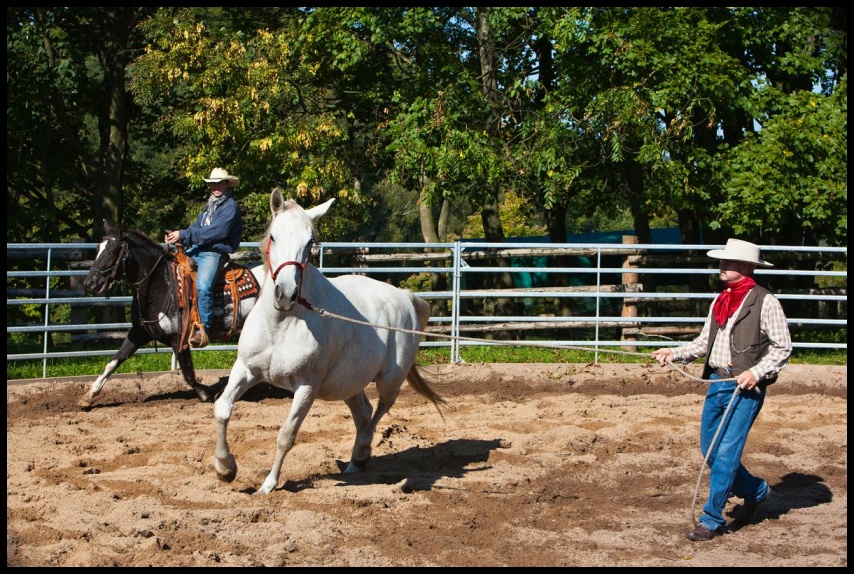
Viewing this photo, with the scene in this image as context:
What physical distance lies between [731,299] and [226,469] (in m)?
3.58

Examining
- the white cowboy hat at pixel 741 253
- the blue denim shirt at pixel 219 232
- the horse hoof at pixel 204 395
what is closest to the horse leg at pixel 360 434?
the blue denim shirt at pixel 219 232

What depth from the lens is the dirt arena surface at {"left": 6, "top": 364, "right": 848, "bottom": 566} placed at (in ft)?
17.5

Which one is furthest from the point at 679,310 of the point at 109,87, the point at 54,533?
the point at 54,533

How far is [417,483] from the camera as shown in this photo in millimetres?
6871

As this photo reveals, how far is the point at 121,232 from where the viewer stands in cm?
947

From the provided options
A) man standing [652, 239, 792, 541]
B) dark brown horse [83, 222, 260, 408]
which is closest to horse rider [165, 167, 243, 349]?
dark brown horse [83, 222, 260, 408]

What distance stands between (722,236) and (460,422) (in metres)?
11.4

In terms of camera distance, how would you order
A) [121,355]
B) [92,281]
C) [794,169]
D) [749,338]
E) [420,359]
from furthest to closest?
1. [794,169]
2. [420,359]
3. [121,355]
4. [92,281]
5. [749,338]

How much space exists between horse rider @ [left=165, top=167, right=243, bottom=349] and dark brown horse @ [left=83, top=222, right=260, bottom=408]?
0.47ft

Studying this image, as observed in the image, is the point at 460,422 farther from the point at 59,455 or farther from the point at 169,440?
the point at 59,455

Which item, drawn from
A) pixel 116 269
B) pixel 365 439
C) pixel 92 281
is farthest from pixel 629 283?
pixel 92 281

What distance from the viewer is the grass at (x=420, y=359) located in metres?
11.6

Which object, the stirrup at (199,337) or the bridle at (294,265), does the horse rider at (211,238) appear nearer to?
the stirrup at (199,337)

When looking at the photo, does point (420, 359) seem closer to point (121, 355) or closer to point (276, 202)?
point (121, 355)
